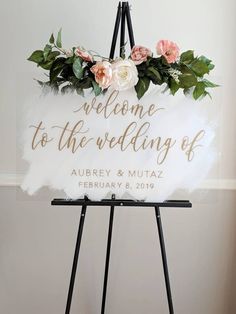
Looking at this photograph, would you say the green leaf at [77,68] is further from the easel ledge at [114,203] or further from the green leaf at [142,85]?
the easel ledge at [114,203]

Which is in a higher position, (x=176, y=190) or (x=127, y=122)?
(x=127, y=122)

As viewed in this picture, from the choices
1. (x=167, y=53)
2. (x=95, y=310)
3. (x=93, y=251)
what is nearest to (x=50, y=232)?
(x=93, y=251)

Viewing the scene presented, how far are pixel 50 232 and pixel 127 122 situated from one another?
748 millimetres

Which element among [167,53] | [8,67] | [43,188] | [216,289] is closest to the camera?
[167,53]

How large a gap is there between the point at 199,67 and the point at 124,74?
26 centimetres

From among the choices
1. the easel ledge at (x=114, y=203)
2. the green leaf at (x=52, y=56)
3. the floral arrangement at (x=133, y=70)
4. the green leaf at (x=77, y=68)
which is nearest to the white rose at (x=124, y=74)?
the floral arrangement at (x=133, y=70)

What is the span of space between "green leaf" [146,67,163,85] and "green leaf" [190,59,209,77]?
4.6 inches

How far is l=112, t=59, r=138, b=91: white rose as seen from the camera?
1198 millimetres

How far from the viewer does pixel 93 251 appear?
1.75 meters

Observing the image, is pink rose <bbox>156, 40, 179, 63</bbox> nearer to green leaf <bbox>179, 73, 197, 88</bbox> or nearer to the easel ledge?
green leaf <bbox>179, 73, 197, 88</bbox>

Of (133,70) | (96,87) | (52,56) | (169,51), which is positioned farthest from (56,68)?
(169,51)

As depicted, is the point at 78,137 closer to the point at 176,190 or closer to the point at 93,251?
the point at 176,190

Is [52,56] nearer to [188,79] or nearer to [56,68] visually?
[56,68]

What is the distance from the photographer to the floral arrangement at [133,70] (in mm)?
1200
